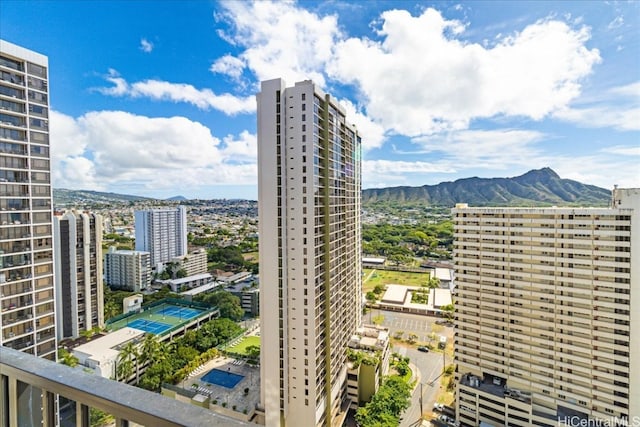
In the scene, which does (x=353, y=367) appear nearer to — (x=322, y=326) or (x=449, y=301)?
(x=322, y=326)

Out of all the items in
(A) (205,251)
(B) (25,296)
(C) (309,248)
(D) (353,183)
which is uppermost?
(D) (353,183)

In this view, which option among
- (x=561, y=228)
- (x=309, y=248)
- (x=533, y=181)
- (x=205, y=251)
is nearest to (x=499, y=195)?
(x=533, y=181)

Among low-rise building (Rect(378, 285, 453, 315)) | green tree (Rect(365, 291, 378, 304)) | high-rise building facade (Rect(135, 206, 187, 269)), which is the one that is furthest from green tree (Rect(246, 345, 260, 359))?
high-rise building facade (Rect(135, 206, 187, 269))

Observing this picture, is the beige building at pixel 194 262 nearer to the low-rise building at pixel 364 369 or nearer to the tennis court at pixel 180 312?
the tennis court at pixel 180 312

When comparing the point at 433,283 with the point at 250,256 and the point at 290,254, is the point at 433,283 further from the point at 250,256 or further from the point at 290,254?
the point at 290,254

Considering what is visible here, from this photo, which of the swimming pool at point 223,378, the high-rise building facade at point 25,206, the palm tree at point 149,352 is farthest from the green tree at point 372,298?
the high-rise building facade at point 25,206

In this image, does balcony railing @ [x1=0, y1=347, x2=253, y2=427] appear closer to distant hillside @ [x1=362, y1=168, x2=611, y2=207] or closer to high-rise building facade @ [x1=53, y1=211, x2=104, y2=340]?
high-rise building facade @ [x1=53, y1=211, x2=104, y2=340]

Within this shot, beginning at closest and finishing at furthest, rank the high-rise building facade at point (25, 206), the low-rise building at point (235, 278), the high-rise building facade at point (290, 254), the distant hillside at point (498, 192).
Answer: the high-rise building facade at point (25, 206) → the high-rise building facade at point (290, 254) → the low-rise building at point (235, 278) → the distant hillside at point (498, 192)
